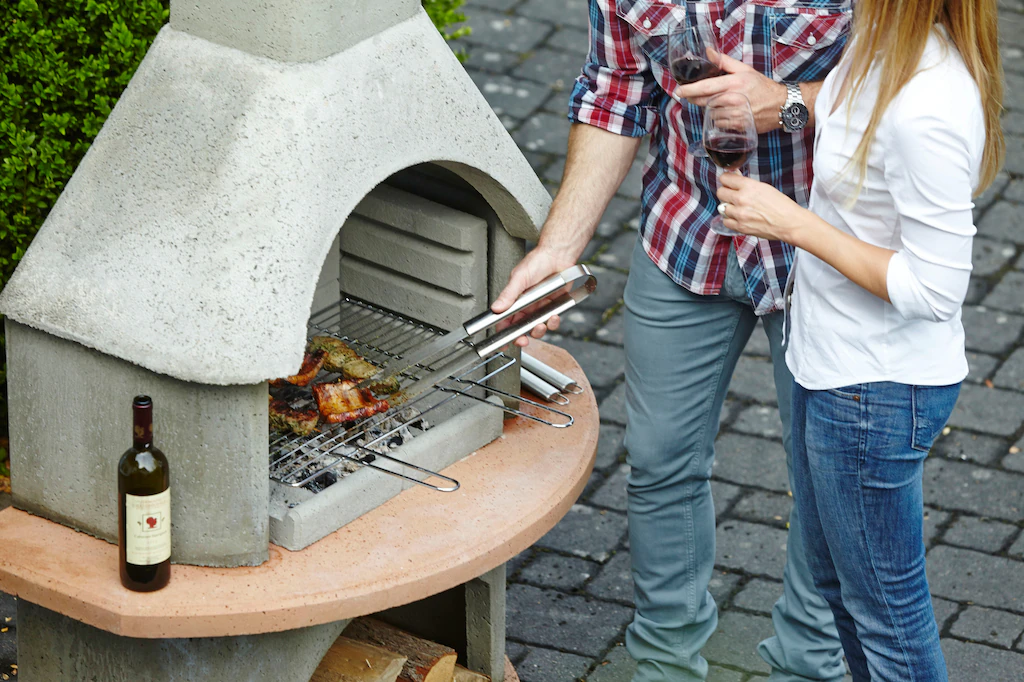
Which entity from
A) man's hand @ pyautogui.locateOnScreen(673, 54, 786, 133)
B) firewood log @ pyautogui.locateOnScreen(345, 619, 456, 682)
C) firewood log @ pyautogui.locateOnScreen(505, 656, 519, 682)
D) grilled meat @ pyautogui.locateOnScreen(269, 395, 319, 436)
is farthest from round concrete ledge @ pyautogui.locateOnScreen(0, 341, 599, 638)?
man's hand @ pyautogui.locateOnScreen(673, 54, 786, 133)

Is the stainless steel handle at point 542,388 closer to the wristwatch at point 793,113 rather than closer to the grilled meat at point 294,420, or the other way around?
the grilled meat at point 294,420

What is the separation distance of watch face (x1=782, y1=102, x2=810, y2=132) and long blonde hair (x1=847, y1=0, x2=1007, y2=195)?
357 mm

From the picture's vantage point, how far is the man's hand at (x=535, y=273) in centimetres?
313

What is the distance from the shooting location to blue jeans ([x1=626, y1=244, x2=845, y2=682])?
334 cm

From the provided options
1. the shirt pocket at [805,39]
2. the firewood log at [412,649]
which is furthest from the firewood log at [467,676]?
the shirt pocket at [805,39]

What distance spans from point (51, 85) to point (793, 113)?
2013mm

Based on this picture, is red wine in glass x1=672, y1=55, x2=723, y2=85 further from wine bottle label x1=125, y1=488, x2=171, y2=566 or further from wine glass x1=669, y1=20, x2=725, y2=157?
wine bottle label x1=125, y1=488, x2=171, y2=566

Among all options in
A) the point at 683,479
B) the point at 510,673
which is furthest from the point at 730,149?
the point at 510,673

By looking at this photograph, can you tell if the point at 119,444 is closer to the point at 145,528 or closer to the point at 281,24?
the point at 145,528

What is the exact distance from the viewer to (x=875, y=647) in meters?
2.98

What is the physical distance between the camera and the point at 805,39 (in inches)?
120

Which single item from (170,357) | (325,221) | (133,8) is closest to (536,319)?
(325,221)

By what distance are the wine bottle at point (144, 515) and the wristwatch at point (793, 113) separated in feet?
5.06

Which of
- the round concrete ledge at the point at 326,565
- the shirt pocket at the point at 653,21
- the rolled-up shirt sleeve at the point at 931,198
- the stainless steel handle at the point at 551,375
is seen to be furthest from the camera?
the stainless steel handle at the point at 551,375
